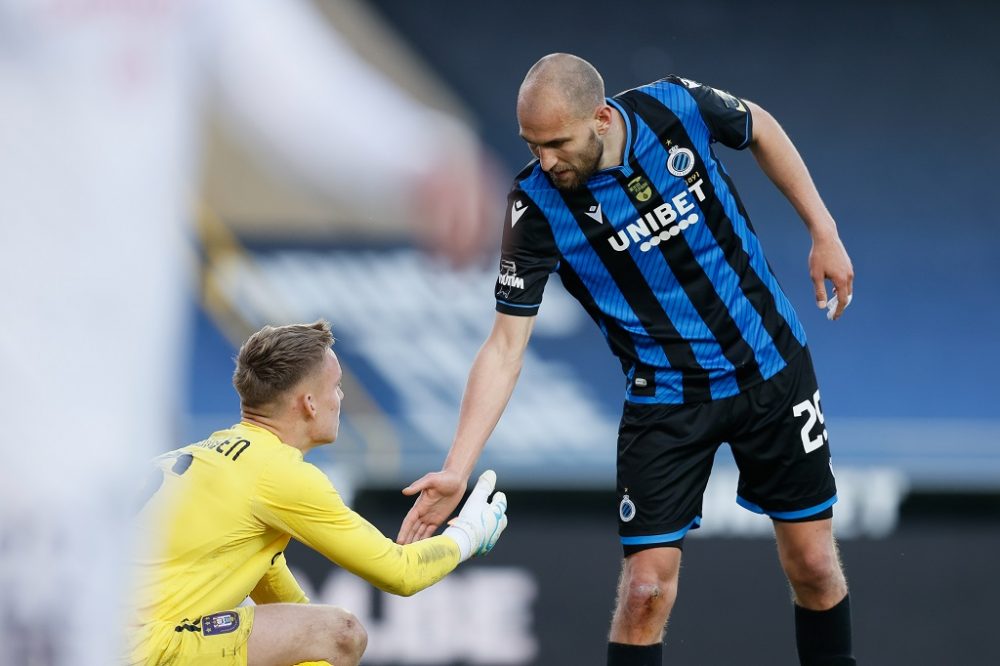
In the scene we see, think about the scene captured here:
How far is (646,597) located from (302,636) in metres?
0.91

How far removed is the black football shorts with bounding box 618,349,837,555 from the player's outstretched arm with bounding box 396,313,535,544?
0.37 meters

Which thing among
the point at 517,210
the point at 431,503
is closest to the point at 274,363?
the point at 431,503

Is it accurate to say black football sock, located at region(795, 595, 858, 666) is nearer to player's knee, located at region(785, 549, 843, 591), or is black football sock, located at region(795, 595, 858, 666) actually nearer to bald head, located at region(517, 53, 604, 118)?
player's knee, located at region(785, 549, 843, 591)

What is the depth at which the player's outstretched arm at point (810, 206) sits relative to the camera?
12.7 ft

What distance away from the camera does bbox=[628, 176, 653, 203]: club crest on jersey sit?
3766mm

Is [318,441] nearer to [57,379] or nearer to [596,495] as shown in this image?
[57,379]

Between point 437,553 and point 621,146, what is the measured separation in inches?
46.6

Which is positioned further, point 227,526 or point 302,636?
point 302,636

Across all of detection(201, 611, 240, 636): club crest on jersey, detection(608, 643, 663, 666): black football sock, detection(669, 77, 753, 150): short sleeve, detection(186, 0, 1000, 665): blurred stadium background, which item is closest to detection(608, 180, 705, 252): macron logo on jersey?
detection(669, 77, 753, 150): short sleeve

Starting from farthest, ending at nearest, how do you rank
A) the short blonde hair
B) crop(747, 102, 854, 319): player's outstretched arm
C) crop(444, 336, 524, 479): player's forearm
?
crop(747, 102, 854, 319): player's outstretched arm, crop(444, 336, 524, 479): player's forearm, the short blonde hair

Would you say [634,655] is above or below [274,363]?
below

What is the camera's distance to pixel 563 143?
359cm

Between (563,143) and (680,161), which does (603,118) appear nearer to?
(563,143)

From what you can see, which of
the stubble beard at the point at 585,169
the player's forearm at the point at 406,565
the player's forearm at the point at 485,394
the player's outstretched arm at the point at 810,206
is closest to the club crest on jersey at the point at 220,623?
the player's forearm at the point at 406,565
